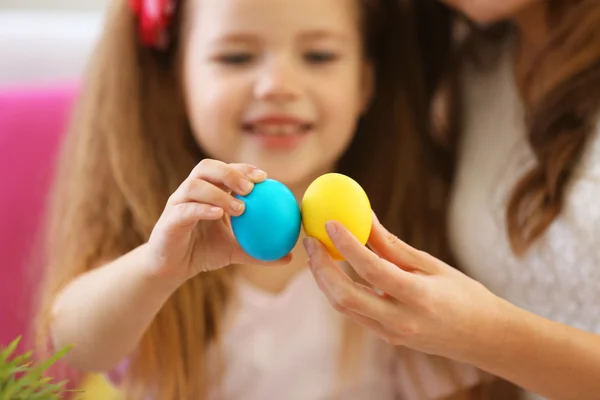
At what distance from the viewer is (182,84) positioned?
3.05 ft

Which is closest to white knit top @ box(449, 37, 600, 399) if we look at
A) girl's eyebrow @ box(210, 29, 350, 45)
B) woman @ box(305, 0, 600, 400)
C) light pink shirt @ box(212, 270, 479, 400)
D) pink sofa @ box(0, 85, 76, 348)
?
woman @ box(305, 0, 600, 400)

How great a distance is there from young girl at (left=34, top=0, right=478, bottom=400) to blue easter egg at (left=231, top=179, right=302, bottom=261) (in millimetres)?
186

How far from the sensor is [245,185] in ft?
1.94

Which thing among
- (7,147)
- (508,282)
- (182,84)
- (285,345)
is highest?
(182,84)

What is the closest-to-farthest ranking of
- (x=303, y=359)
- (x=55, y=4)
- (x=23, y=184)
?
(x=303, y=359)
(x=23, y=184)
(x=55, y=4)

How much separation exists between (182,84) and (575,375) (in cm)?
62

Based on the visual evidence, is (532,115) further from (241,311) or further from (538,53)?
(241,311)

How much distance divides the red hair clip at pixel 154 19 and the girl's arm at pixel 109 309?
1.08 feet

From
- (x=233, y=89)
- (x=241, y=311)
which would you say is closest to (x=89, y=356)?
(x=241, y=311)

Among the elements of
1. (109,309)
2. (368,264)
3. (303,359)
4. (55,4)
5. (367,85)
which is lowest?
(303,359)

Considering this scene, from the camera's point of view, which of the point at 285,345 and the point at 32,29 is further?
the point at 32,29

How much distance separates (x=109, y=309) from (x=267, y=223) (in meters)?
0.24

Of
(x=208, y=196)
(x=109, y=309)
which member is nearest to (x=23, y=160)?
(x=109, y=309)

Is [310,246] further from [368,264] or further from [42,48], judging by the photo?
[42,48]
